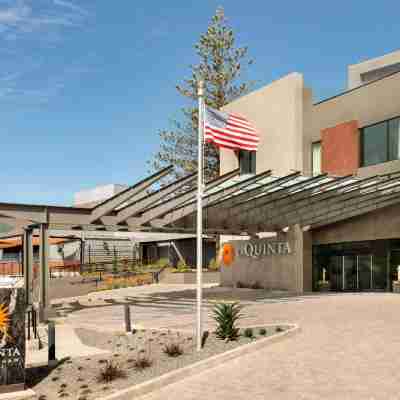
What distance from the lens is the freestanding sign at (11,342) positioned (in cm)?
927

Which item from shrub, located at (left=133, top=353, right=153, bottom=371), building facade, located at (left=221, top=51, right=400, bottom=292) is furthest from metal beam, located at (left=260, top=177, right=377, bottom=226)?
shrub, located at (left=133, top=353, right=153, bottom=371)

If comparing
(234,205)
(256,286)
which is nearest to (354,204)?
(234,205)

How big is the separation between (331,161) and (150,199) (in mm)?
13043

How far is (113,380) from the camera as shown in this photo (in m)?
9.93

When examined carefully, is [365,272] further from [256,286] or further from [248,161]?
[248,161]

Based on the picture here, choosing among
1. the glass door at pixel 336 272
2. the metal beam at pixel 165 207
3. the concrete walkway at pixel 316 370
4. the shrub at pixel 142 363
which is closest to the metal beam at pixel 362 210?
the glass door at pixel 336 272

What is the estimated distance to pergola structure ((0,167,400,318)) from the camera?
20.2 metres

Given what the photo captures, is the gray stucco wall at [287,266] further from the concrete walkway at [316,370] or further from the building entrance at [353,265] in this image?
the concrete walkway at [316,370]

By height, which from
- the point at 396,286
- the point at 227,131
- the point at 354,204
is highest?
the point at 227,131

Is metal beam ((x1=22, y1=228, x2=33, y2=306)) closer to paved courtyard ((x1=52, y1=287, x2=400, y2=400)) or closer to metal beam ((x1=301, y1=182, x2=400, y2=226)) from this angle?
paved courtyard ((x1=52, y1=287, x2=400, y2=400))

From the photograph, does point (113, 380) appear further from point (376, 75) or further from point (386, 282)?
point (376, 75)

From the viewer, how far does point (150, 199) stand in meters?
20.7

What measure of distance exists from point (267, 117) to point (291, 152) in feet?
11.3

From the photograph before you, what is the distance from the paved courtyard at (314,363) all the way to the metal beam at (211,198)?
5086 mm
